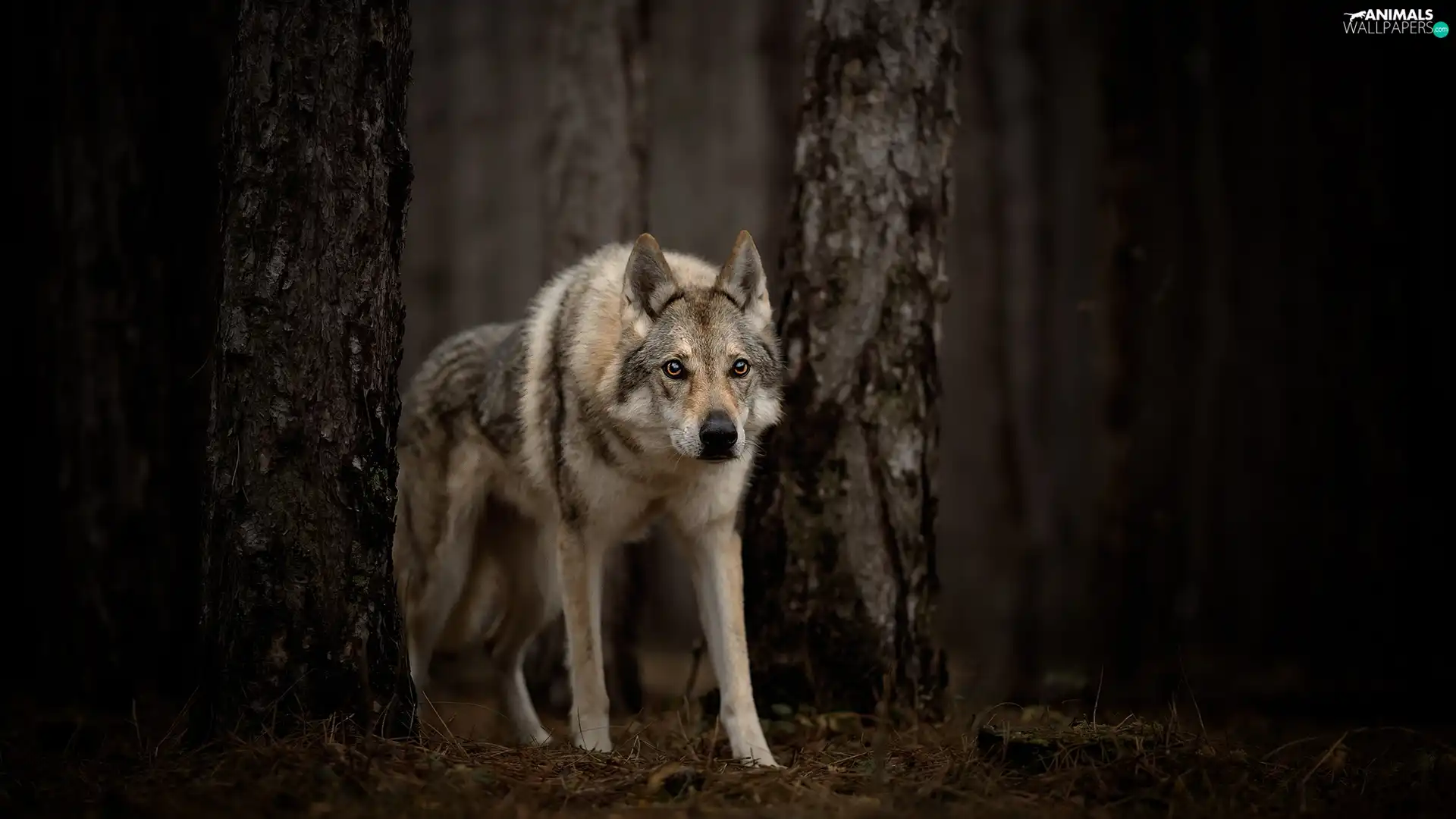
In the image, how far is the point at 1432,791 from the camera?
337 centimetres

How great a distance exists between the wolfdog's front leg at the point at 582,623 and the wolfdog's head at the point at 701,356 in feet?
2.32

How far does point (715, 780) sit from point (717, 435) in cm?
129

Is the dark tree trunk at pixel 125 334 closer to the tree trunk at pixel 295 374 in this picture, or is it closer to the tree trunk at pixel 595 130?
the tree trunk at pixel 595 130

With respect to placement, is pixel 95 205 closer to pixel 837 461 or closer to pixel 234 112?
pixel 234 112

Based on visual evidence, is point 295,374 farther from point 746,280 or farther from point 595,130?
point 595,130

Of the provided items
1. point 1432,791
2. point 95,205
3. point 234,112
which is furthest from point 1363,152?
point 95,205

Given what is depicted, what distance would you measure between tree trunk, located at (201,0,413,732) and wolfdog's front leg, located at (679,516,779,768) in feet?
4.93

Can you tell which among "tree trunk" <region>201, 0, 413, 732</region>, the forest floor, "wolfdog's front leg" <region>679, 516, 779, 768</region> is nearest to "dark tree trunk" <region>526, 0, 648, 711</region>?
"wolfdog's front leg" <region>679, 516, 779, 768</region>

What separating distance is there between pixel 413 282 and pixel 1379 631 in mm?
10793

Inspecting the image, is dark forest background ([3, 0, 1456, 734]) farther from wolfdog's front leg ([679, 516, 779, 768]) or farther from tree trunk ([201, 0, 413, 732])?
wolfdog's front leg ([679, 516, 779, 768])

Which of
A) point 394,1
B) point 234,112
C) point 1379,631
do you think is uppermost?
point 394,1

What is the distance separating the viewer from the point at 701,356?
173 inches

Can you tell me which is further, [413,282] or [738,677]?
[413,282]

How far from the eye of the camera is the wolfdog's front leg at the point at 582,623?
4.72 meters
